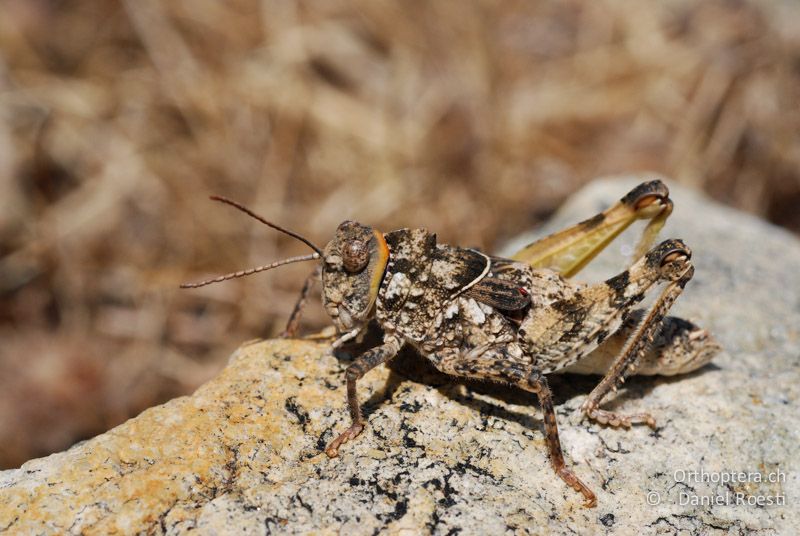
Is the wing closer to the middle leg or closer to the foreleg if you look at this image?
the middle leg

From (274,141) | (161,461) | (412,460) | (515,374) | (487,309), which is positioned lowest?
(161,461)

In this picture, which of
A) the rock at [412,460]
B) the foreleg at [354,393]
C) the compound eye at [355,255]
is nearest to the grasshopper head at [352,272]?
the compound eye at [355,255]

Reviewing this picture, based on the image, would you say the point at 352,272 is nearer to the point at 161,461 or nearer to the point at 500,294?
the point at 500,294

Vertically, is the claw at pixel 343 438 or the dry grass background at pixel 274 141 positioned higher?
the dry grass background at pixel 274 141

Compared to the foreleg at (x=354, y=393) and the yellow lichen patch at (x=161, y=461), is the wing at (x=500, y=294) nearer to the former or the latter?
the foreleg at (x=354, y=393)

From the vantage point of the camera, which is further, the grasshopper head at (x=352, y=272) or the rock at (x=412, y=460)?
the grasshopper head at (x=352, y=272)

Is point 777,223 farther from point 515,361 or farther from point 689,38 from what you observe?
point 515,361

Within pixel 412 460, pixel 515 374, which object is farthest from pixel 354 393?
pixel 515 374
